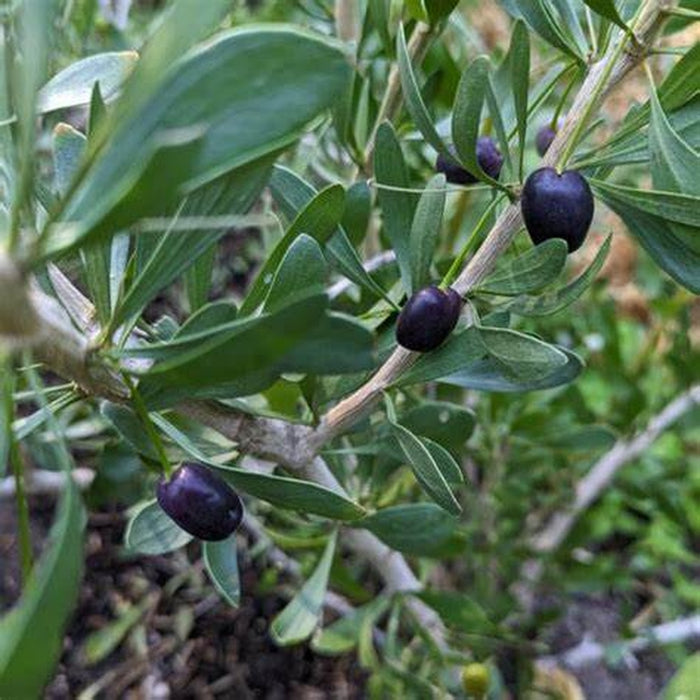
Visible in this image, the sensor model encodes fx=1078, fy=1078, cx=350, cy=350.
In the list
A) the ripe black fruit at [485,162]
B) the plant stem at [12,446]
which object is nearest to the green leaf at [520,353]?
the ripe black fruit at [485,162]

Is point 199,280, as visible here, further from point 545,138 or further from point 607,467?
point 607,467

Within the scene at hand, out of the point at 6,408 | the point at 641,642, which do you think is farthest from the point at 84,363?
the point at 641,642

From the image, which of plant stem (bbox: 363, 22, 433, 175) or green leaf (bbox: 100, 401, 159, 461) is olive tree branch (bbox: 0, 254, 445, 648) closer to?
green leaf (bbox: 100, 401, 159, 461)

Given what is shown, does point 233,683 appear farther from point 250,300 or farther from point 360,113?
point 250,300

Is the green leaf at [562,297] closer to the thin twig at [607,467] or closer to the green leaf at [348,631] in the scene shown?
the green leaf at [348,631]

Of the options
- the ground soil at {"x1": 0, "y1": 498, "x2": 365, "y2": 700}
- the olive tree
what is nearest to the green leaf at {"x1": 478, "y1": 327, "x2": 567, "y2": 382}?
the olive tree
